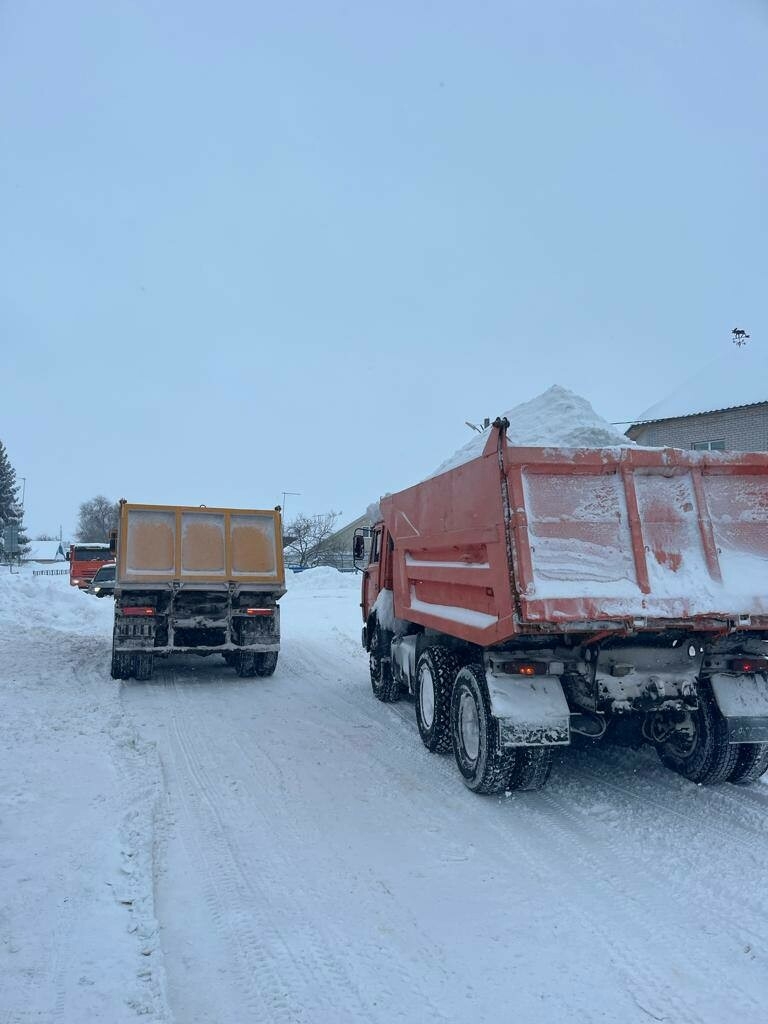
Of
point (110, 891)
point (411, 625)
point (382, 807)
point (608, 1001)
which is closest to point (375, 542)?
point (411, 625)

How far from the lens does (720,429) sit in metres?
23.6

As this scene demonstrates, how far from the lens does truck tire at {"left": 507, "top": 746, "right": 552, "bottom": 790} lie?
208 inches

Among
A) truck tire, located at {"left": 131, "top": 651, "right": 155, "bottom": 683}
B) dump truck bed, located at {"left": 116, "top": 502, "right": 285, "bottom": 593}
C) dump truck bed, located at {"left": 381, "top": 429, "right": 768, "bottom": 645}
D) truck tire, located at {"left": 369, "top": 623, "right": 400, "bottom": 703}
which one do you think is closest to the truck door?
truck tire, located at {"left": 369, "top": 623, "right": 400, "bottom": 703}

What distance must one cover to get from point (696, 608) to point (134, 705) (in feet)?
22.4

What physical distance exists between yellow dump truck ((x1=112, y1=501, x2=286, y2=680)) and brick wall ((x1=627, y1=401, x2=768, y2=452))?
16977 mm

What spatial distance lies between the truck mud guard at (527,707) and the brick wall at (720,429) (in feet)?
63.9

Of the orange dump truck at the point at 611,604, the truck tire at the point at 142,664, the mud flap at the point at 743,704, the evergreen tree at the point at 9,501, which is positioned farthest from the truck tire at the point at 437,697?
the evergreen tree at the point at 9,501

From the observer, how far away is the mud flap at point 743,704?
16.8 feet

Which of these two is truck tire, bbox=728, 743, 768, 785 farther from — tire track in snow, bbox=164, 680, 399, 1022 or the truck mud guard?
tire track in snow, bbox=164, 680, 399, 1022

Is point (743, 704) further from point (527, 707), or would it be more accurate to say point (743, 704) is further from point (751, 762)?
point (527, 707)

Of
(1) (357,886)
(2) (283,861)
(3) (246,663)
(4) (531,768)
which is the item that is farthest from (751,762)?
(3) (246,663)

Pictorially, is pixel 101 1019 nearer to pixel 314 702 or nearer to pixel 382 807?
pixel 382 807

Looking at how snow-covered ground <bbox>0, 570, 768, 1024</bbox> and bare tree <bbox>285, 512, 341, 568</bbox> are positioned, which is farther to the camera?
bare tree <bbox>285, 512, 341, 568</bbox>

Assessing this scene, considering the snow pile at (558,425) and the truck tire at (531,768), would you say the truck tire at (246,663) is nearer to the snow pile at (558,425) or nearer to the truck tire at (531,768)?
the snow pile at (558,425)
